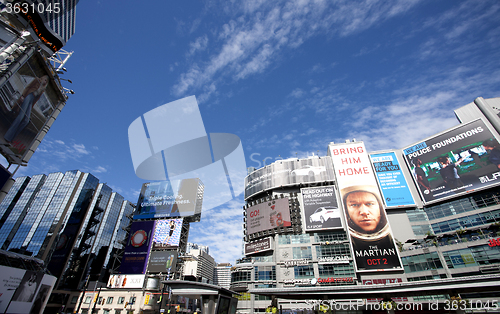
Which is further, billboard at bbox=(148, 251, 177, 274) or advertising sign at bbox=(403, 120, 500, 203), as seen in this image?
billboard at bbox=(148, 251, 177, 274)

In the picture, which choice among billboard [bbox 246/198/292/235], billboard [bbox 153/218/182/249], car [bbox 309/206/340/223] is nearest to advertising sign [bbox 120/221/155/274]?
billboard [bbox 153/218/182/249]

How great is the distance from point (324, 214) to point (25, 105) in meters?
56.0

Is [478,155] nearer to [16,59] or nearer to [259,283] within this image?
[259,283]

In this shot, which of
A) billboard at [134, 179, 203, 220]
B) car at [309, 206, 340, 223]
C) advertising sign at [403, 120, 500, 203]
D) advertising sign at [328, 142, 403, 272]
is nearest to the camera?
advertising sign at [403, 120, 500, 203]

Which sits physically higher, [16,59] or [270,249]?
[16,59]

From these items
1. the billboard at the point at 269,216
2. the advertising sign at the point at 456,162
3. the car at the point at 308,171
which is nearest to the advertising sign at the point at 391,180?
the advertising sign at the point at 456,162

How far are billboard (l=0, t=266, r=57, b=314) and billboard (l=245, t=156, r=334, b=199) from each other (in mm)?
48033

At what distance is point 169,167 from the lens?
24.1 metres

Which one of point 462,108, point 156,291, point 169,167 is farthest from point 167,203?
point 462,108

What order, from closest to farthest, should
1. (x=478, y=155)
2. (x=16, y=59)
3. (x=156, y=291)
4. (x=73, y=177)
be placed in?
(x=16, y=59), (x=478, y=155), (x=156, y=291), (x=73, y=177)

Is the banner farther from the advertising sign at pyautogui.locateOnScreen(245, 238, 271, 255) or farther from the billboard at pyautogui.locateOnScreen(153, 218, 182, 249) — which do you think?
the advertising sign at pyautogui.locateOnScreen(245, 238, 271, 255)

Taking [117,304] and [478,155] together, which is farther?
[117,304]

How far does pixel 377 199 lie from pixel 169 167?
4667cm

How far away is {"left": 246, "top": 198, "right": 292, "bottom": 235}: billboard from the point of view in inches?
2305
